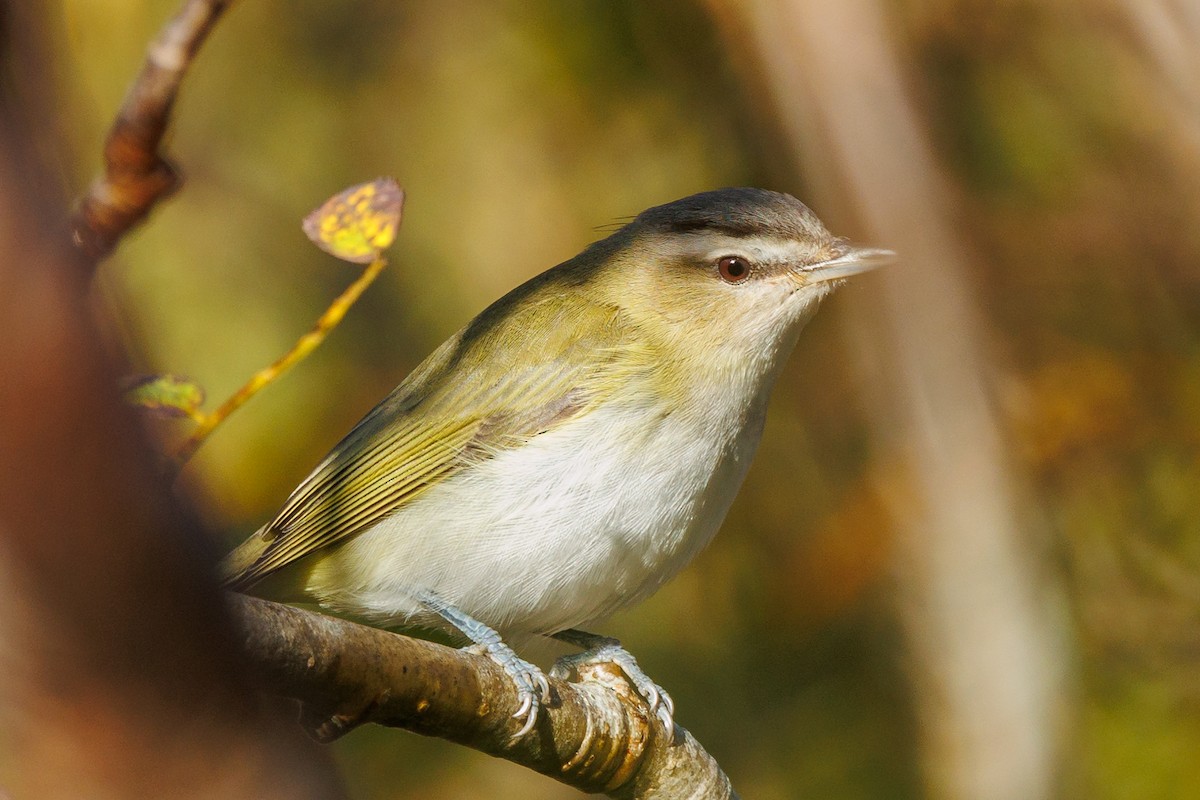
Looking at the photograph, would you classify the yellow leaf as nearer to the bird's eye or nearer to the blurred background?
the bird's eye

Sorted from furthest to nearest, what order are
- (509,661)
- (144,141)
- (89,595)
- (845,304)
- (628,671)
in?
(845,304) → (628,671) → (509,661) → (144,141) → (89,595)

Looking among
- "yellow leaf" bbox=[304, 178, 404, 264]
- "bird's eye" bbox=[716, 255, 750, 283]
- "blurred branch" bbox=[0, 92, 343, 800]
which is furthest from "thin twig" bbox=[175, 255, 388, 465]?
"bird's eye" bbox=[716, 255, 750, 283]

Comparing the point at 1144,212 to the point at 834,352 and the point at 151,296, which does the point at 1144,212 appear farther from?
the point at 151,296

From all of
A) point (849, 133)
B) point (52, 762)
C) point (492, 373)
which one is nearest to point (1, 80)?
point (52, 762)

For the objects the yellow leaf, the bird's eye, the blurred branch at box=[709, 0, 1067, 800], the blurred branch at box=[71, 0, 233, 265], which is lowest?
the blurred branch at box=[709, 0, 1067, 800]

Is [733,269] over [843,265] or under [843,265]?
over

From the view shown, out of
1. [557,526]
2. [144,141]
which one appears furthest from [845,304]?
[144,141]

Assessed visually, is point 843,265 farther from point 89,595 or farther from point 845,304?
point 89,595
